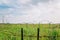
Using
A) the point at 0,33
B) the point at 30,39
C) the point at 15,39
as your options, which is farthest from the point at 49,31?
the point at 0,33

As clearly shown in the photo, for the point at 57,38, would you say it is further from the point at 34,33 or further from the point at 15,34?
the point at 15,34

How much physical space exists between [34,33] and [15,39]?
3.59 ft

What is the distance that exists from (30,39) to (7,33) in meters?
1.49

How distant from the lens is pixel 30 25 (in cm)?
1255

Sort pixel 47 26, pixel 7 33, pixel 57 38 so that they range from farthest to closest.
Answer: pixel 47 26 → pixel 7 33 → pixel 57 38

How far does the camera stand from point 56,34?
998 cm

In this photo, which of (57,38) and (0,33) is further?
(0,33)

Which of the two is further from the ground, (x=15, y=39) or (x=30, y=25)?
(x=30, y=25)

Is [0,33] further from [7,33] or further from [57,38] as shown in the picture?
[57,38]

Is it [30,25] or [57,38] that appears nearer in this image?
[57,38]

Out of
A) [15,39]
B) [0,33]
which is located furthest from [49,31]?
[0,33]

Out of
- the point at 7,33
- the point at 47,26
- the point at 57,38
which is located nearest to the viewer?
the point at 57,38

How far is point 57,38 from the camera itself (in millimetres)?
9820

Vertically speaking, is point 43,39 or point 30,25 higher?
point 30,25
